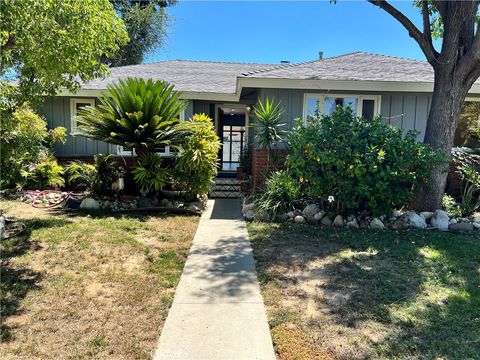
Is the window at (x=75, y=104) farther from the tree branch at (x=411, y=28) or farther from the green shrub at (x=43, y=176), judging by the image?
the tree branch at (x=411, y=28)

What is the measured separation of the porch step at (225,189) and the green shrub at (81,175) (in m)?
3.48

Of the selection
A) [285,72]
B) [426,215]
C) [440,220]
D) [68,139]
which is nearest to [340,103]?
[285,72]

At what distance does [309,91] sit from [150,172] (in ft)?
15.4

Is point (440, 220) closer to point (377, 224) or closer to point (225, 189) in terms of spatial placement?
point (377, 224)

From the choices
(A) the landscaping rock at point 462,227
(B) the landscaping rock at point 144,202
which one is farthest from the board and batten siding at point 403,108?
(B) the landscaping rock at point 144,202

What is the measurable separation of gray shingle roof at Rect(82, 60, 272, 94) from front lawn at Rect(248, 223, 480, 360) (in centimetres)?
710

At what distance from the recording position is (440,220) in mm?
7191

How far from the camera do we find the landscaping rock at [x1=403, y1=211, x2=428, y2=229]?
719 centimetres

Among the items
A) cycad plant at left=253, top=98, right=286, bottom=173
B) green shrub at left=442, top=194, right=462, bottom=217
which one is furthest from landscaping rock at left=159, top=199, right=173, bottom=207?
green shrub at left=442, top=194, right=462, bottom=217

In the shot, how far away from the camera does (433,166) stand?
278 inches

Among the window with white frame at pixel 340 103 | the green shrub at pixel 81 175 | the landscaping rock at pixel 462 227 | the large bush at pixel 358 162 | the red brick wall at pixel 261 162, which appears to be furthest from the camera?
the window with white frame at pixel 340 103

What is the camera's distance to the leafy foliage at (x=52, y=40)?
3.79m

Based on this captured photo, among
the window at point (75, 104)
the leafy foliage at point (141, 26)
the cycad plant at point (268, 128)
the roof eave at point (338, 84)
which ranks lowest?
the cycad plant at point (268, 128)

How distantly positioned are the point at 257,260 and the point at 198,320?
6.22 ft
